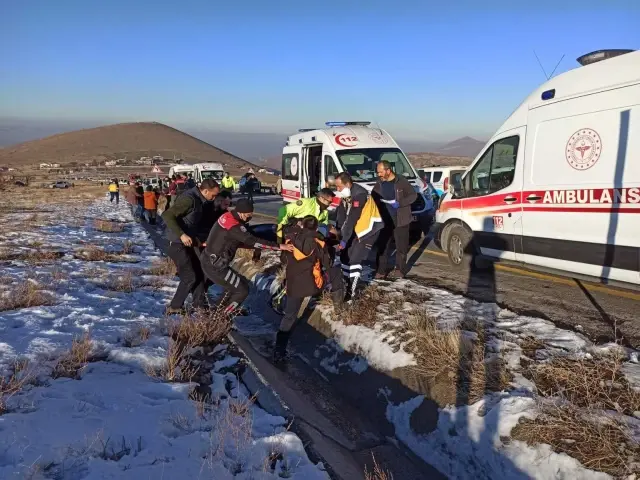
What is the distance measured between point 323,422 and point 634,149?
433 cm

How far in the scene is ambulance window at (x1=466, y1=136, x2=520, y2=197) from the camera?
7188 millimetres

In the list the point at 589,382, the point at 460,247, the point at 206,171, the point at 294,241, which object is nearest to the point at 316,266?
the point at 294,241

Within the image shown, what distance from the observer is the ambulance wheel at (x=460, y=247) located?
8.35 m

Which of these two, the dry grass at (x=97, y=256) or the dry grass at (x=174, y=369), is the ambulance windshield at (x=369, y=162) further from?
the dry grass at (x=174, y=369)

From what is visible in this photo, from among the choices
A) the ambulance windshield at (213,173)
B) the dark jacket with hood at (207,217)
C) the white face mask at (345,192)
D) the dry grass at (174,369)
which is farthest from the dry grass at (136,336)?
the ambulance windshield at (213,173)

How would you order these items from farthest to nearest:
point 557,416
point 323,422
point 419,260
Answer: point 419,260
point 323,422
point 557,416

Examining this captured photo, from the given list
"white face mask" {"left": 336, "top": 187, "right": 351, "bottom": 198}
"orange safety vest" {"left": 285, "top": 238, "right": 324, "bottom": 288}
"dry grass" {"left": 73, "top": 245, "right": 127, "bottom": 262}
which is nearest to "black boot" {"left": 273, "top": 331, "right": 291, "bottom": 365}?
"orange safety vest" {"left": 285, "top": 238, "right": 324, "bottom": 288}

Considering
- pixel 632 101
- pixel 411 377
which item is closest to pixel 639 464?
pixel 411 377

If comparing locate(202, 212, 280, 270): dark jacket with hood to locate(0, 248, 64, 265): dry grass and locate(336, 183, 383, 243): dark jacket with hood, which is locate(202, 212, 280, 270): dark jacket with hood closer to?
locate(336, 183, 383, 243): dark jacket with hood

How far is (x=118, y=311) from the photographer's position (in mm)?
6977

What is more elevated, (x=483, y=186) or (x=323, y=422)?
(x=483, y=186)

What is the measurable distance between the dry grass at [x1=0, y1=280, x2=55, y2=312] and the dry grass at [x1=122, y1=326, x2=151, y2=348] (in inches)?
74.6

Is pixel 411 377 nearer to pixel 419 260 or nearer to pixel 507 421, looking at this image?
pixel 507 421

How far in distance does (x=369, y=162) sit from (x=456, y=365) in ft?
26.6
